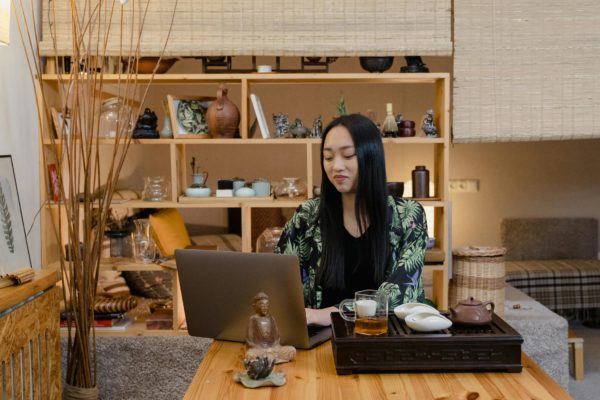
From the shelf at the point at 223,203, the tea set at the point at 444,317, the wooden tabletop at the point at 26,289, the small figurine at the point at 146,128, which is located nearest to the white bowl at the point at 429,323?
the tea set at the point at 444,317

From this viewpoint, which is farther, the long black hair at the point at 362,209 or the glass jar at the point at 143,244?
the glass jar at the point at 143,244

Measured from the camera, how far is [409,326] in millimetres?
1778

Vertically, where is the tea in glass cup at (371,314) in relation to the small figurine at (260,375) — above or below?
above

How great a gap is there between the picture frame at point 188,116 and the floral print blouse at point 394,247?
1.42 meters

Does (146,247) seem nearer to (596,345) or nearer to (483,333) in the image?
(483,333)

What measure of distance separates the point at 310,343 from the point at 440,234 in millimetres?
2021

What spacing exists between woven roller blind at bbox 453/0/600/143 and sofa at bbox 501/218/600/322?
6.64 feet

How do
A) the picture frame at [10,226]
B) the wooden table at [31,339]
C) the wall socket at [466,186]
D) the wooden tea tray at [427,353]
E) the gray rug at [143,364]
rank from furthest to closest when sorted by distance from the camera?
the wall socket at [466,186], the gray rug at [143,364], the picture frame at [10,226], the wooden table at [31,339], the wooden tea tray at [427,353]

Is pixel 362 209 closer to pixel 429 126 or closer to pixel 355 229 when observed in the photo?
pixel 355 229

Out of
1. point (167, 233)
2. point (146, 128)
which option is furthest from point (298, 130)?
point (167, 233)

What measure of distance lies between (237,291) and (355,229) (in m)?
0.67

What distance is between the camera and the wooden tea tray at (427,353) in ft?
5.57

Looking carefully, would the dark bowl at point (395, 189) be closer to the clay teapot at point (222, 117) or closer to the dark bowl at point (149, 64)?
the clay teapot at point (222, 117)

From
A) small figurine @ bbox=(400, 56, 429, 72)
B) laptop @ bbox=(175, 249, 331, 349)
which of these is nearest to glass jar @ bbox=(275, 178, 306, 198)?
small figurine @ bbox=(400, 56, 429, 72)
